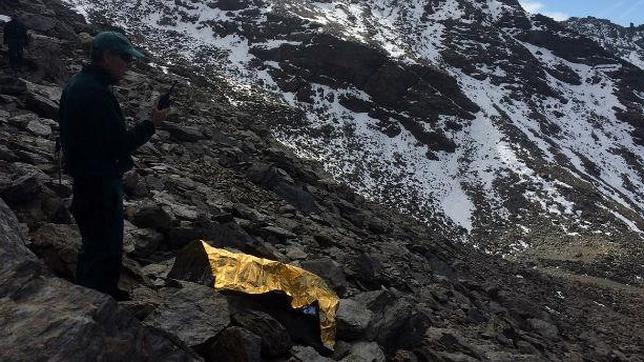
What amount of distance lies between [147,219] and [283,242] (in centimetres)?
370

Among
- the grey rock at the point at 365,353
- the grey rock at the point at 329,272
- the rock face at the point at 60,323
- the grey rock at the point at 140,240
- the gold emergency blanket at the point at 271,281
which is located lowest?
the grey rock at the point at 140,240

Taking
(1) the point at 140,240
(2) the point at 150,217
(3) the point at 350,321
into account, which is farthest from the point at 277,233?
(3) the point at 350,321

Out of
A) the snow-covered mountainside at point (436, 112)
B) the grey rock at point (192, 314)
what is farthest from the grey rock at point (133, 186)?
the snow-covered mountainside at point (436, 112)

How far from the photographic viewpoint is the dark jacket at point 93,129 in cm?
404

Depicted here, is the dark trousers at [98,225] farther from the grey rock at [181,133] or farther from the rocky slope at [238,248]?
the grey rock at [181,133]

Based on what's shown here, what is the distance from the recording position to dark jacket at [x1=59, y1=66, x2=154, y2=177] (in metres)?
4.04

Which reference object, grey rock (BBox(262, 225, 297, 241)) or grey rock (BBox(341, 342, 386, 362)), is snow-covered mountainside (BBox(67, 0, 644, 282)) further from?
grey rock (BBox(341, 342, 386, 362))

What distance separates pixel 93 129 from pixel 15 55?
14474mm

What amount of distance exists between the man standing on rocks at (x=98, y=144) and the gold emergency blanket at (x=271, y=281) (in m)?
1.84

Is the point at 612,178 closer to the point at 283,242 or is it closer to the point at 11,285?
the point at 283,242

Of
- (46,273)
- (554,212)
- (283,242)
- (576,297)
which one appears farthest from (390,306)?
(554,212)

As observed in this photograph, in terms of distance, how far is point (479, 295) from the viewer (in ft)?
51.7

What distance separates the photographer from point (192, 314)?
4.98 meters

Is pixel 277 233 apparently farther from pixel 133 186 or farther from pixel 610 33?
pixel 610 33
